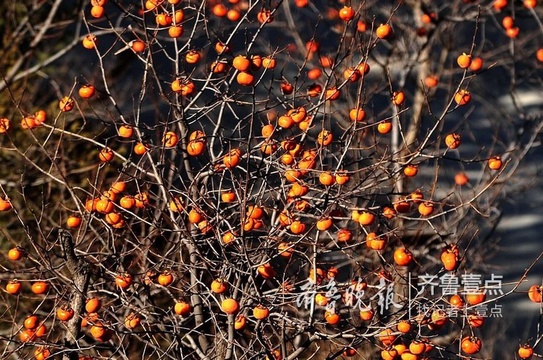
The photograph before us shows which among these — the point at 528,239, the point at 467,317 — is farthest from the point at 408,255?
the point at 528,239

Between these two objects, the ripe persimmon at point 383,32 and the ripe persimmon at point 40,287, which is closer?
the ripe persimmon at point 40,287

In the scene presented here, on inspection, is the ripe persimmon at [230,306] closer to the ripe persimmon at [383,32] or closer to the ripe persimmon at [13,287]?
the ripe persimmon at [13,287]

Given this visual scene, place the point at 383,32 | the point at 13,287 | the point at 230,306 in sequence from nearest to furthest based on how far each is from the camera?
the point at 230,306
the point at 13,287
the point at 383,32

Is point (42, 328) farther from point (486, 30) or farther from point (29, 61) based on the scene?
point (486, 30)

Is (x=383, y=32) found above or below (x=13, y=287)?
above

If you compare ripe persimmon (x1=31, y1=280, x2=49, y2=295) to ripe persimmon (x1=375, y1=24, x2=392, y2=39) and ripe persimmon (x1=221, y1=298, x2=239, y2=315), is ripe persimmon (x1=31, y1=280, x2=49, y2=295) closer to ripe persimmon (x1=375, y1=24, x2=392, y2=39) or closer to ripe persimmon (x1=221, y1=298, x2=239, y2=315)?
ripe persimmon (x1=221, y1=298, x2=239, y2=315)

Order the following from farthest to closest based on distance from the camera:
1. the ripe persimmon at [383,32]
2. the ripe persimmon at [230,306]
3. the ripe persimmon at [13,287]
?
the ripe persimmon at [383,32], the ripe persimmon at [13,287], the ripe persimmon at [230,306]

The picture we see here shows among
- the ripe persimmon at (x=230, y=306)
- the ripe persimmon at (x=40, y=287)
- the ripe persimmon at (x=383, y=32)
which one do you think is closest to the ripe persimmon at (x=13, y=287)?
the ripe persimmon at (x=40, y=287)

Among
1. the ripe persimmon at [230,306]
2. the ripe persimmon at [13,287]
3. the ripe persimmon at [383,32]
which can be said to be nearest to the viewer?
the ripe persimmon at [230,306]

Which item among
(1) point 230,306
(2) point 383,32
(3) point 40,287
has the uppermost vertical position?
(2) point 383,32

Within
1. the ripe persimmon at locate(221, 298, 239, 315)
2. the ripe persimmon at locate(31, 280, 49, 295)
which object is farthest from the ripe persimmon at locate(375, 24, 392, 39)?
the ripe persimmon at locate(31, 280, 49, 295)

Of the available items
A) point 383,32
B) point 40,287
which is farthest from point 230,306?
point 383,32

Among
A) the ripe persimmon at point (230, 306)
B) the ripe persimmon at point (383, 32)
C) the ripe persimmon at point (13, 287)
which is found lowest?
the ripe persimmon at point (13, 287)

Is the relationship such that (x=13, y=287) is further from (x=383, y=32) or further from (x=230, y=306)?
(x=383, y=32)
